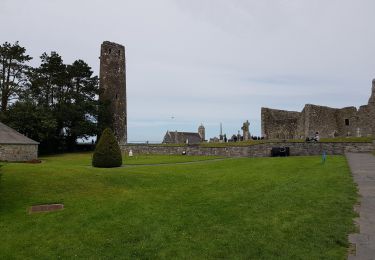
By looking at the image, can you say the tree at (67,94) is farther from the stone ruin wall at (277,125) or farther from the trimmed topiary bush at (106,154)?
the trimmed topiary bush at (106,154)

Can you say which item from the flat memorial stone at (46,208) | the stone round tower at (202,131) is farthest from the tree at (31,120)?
the flat memorial stone at (46,208)

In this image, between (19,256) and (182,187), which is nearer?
(19,256)

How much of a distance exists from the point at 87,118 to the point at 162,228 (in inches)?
1650

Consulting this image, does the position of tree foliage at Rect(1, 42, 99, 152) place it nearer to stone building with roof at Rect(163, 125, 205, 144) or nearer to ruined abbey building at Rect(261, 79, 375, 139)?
stone building with roof at Rect(163, 125, 205, 144)

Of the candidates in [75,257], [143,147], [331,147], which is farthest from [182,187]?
[143,147]

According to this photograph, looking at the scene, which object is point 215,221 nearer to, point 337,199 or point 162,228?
point 162,228

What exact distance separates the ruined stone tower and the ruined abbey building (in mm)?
21074

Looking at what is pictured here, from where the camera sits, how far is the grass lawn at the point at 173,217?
24.8ft

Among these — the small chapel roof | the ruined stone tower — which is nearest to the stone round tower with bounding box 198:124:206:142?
the ruined stone tower

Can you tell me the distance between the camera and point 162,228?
29.6ft

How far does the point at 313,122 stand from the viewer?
40.4 metres

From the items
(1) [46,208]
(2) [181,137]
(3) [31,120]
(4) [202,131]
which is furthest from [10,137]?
(4) [202,131]

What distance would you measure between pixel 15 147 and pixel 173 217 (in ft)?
94.9

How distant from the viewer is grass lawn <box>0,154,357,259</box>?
7.55m
